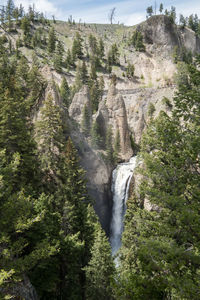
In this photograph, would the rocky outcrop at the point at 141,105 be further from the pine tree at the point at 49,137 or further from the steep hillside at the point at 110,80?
the pine tree at the point at 49,137

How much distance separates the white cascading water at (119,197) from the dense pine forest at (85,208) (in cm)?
325

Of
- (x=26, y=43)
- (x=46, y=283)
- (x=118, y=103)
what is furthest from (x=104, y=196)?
(x=26, y=43)

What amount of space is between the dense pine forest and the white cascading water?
325 centimetres

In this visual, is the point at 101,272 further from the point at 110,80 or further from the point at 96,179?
the point at 110,80

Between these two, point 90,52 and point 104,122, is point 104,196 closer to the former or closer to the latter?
point 104,122

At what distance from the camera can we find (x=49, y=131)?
971 inches

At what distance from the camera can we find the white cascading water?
111 feet

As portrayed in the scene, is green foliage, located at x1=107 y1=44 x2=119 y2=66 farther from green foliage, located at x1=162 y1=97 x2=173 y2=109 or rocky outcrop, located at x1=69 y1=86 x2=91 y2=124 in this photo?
green foliage, located at x1=162 y1=97 x2=173 y2=109

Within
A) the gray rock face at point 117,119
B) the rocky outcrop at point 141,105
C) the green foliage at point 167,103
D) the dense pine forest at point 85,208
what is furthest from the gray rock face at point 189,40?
the gray rock face at point 117,119

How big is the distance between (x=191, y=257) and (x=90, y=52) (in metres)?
109

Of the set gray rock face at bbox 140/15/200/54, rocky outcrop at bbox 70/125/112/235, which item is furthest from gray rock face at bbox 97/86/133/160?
gray rock face at bbox 140/15/200/54

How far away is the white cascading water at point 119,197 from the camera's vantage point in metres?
33.7

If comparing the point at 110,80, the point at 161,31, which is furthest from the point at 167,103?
the point at 161,31

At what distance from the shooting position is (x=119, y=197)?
3666cm
